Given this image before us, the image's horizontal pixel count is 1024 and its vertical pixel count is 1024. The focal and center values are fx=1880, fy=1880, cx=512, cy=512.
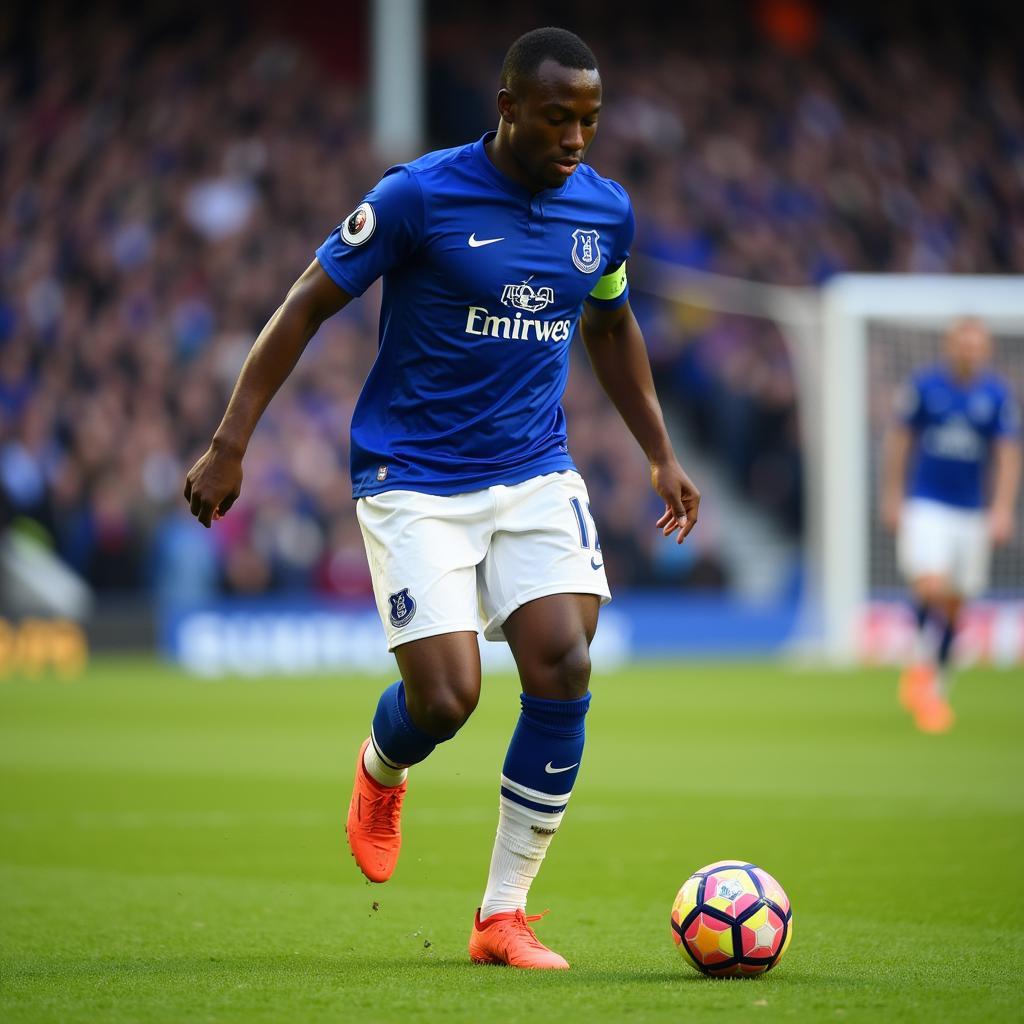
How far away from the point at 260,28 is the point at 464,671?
23135mm

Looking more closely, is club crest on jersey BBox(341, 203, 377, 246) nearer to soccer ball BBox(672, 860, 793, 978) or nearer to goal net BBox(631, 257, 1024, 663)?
soccer ball BBox(672, 860, 793, 978)

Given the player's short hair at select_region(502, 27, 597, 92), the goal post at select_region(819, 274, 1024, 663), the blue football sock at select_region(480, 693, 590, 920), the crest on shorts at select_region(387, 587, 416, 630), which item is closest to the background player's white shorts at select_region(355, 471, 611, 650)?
the crest on shorts at select_region(387, 587, 416, 630)

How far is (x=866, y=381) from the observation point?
19.4m

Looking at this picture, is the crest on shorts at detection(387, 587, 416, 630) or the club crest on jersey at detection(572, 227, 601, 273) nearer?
the crest on shorts at detection(387, 587, 416, 630)

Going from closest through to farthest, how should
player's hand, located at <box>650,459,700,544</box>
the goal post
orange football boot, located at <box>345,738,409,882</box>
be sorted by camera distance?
orange football boot, located at <box>345,738,409,882</box> < player's hand, located at <box>650,459,700,544</box> < the goal post

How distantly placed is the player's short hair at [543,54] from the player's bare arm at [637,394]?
785 mm

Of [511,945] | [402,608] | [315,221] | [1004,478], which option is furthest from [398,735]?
[315,221]

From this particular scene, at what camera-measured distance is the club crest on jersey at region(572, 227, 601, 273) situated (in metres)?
4.95

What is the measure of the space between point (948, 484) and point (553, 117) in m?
8.76

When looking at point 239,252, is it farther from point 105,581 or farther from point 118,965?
point 118,965

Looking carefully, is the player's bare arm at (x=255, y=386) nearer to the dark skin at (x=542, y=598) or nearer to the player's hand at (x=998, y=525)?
the dark skin at (x=542, y=598)

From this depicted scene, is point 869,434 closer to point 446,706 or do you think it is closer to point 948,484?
point 948,484

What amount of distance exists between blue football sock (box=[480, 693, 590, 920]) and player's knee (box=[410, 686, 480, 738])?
0.47 feet

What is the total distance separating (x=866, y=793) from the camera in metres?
8.77
